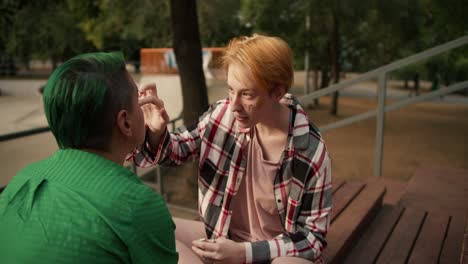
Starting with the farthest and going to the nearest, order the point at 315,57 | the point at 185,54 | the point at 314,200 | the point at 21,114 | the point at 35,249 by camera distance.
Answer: the point at 21,114
the point at 315,57
the point at 185,54
the point at 314,200
the point at 35,249

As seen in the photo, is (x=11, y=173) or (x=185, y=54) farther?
(x=185, y=54)

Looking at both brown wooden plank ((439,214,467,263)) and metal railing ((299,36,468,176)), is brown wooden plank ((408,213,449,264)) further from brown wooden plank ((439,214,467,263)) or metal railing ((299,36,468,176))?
metal railing ((299,36,468,176))

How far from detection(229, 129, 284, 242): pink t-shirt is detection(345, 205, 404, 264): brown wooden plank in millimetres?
675

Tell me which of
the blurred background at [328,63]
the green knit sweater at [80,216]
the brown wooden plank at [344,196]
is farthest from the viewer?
the blurred background at [328,63]

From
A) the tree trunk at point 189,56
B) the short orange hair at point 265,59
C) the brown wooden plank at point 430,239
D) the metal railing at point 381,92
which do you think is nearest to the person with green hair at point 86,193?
the short orange hair at point 265,59

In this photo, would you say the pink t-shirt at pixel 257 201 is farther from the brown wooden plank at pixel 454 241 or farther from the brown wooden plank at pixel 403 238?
the brown wooden plank at pixel 454 241

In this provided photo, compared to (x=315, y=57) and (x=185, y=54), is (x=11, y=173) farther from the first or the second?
(x=315, y=57)

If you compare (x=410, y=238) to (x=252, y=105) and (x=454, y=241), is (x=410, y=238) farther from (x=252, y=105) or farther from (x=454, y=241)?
(x=252, y=105)

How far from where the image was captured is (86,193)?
842 mm

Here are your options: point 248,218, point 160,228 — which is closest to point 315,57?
point 248,218

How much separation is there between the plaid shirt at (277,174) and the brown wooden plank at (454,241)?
2.98 ft

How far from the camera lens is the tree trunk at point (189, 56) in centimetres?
555

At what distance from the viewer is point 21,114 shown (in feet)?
47.2

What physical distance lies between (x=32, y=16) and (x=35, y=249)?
16451 mm
